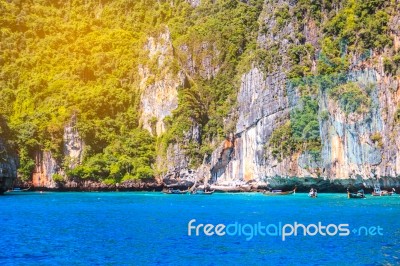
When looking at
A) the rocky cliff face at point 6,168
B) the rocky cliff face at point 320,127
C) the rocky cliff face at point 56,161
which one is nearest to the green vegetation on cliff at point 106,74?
the rocky cliff face at point 56,161

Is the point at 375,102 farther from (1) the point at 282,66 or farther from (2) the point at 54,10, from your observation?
(2) the point at 54,10

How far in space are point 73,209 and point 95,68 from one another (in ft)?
222

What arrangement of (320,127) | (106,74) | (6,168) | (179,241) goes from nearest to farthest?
(179,241) < (6,168) < (320,127) < (106,74)

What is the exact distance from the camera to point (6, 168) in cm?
7850

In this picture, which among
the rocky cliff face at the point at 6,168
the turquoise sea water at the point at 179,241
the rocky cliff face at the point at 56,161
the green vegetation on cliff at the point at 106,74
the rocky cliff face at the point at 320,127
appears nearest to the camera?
the turquoise sea water at the point at 179,241

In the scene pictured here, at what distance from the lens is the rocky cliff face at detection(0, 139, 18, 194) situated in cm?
7806

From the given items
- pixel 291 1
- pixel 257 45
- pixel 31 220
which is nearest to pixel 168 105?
pixel 257 45

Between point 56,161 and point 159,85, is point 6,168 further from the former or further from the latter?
point 159,85

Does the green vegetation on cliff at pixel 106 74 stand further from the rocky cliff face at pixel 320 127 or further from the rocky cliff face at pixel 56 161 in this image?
the rocky cliff face at pixel 320 127

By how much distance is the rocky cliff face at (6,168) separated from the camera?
78062 millimetres

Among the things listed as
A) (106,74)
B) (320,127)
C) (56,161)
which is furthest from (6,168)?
(106,74)

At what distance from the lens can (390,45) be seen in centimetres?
7975

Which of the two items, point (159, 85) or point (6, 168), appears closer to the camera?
point (6, 168)

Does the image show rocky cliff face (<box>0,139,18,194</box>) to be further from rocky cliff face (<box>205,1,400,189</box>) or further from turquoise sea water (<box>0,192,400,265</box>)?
turquoise sea water (<box>0,192,400,265</box>)
